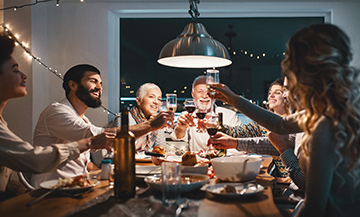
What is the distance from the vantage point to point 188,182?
1275mm

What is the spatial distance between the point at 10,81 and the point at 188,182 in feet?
3.69

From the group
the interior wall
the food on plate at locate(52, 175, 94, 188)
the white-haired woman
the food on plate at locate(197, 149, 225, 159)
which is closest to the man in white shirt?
the white-haired woman

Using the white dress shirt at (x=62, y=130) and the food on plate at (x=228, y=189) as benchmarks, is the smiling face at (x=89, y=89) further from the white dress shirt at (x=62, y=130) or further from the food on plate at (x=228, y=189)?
the food on plate at (x=228, y=189)

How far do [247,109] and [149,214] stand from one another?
811mm

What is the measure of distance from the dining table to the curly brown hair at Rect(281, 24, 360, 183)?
1.12ft

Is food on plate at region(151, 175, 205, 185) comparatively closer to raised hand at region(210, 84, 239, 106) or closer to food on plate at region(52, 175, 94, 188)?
food on plate at region(52, 175, 94, 188)

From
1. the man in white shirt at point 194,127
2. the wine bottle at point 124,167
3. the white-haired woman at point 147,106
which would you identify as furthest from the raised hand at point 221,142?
the white-haired woman at point 147,106

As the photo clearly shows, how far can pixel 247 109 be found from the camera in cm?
158

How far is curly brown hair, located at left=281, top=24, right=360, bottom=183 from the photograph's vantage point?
3.37ft

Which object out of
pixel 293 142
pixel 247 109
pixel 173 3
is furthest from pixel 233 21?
pixel 247 109

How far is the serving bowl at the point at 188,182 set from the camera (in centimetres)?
121

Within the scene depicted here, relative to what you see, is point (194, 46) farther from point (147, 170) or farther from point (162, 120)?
point (147, 170)

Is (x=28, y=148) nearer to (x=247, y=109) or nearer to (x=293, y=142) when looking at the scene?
(x=247, y=109)

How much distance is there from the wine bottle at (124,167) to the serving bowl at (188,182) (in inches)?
3.4
